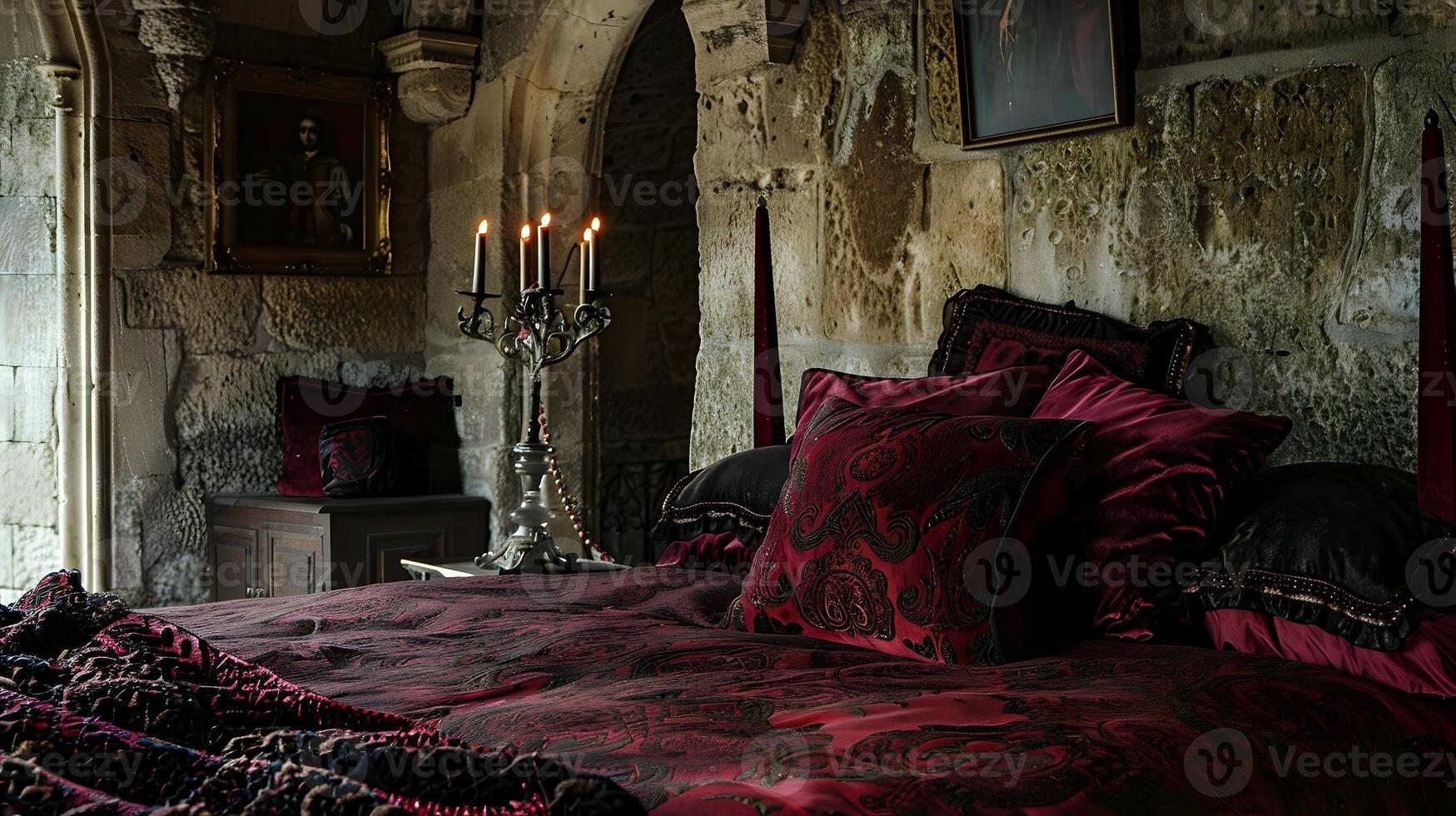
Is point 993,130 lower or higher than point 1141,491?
higher

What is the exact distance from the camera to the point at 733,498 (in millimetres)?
2311

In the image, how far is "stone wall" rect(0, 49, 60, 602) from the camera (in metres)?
3.97

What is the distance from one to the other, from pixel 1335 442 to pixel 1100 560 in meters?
0.58

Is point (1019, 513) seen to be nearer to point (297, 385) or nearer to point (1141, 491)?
point (1141, 491)

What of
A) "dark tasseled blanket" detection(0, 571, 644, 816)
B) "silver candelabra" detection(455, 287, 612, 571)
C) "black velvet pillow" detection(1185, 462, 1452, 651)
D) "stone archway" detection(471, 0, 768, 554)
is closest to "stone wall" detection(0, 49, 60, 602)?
"stone archway" detection(471, 0, 768, 554)

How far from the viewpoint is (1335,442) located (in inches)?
83.4

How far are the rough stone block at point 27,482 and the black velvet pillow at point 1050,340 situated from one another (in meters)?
2.80

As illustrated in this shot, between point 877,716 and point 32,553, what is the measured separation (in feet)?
11.6

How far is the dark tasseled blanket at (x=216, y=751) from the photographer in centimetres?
94

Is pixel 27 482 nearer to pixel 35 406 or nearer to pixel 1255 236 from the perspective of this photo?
pixel 35 406

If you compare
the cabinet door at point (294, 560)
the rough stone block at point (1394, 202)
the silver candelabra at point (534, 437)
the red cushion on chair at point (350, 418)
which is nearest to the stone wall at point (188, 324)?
the red cushion on chair at point (350, 418)

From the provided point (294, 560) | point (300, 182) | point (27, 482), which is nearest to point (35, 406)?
point (27, 482)

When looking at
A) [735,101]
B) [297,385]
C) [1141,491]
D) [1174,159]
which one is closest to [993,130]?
[1174,159]

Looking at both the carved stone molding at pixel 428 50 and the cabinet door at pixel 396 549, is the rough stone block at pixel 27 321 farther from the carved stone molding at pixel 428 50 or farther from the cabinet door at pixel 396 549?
the carved stone molding at pixel 428 50
